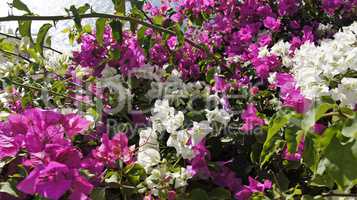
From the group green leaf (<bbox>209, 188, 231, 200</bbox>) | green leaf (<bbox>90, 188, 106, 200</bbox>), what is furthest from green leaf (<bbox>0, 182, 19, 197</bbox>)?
green leaf (<bbox>209, 188, 231, 200</bbox>)

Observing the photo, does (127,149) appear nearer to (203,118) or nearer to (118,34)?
(203,118)

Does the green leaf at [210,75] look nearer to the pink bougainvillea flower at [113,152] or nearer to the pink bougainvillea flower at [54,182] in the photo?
the pink bougainvillea flower at [113,152]

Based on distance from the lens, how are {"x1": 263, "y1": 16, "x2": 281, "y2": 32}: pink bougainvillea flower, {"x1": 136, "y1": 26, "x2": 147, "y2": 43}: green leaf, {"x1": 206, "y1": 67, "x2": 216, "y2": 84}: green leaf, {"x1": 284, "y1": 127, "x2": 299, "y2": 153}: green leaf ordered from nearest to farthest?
{"x1": 284, "y1": 127, "x2": 299, "y2": 153}: green leaf, {"x1": 136, "y1": 26, "x2": 147, "y2": 43}: green leaf, {"x1": 206, "y1": 67, "x2": 216, "y2": 84}: green leaf, {"x1": 263, "y1": 16, "x2": 281, "y2": 32}: pink bougainvillea flower

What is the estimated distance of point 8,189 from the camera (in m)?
0.96

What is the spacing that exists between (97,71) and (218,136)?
0.70 metres

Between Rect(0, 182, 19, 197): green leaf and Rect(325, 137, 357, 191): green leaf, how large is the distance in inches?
23.6

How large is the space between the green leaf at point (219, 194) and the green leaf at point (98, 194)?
0.24 metres

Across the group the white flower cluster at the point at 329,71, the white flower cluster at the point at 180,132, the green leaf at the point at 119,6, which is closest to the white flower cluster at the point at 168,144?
the white flower cluster at the point at 180,132

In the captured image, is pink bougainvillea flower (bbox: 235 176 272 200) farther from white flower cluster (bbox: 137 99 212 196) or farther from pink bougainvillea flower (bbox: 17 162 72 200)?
pink bougainvillea flower (bbox: 17 162 72 200)

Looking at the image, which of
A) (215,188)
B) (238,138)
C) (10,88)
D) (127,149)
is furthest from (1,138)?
(10,88)

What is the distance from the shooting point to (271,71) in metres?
1.82

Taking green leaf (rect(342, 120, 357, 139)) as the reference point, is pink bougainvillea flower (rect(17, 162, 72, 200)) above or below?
below

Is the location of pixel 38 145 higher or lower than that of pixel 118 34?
lower

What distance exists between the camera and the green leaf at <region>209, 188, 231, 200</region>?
1.08 m
